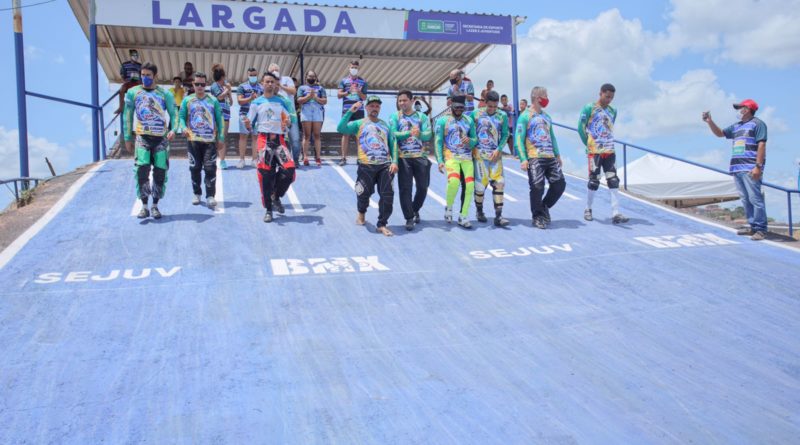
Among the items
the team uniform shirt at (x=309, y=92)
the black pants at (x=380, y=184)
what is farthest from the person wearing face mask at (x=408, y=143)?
the team uniform shirt at (x=309, y=92)

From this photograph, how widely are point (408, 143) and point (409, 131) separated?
0.18 m

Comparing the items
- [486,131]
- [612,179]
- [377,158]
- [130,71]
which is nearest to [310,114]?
[130,71]

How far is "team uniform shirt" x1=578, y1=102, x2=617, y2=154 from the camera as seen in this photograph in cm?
903

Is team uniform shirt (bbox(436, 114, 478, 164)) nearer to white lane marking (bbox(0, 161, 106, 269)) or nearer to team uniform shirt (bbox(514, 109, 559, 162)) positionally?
team uniform shirt (bbox(514, 109, 559, 162))

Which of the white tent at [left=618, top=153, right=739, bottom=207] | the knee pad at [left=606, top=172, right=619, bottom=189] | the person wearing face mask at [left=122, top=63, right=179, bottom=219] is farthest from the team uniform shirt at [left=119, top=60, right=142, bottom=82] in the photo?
the white tent at [left=618, top=153, right=739, bottom=207]

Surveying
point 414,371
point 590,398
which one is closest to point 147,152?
point 414,371

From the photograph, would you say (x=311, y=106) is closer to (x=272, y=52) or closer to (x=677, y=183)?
(x=272, y=52)

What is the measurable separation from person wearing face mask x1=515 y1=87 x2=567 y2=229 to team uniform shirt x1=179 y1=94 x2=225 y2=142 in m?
4.52

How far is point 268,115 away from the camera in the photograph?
26.7 feet

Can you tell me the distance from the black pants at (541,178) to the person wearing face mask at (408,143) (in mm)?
1617

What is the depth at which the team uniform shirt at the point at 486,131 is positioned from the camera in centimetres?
866

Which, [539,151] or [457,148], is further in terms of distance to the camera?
[539,151]

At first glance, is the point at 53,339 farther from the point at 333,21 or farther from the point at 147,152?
the point at 333,21

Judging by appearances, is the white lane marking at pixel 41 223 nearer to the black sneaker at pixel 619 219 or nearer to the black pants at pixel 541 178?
the black pants at pixel 541 178
